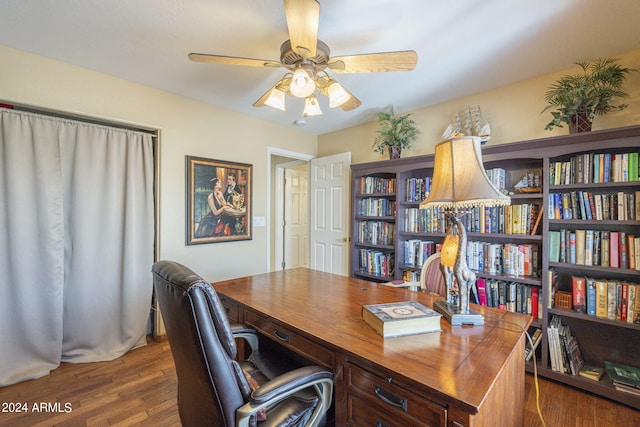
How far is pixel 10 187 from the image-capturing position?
1917 mm

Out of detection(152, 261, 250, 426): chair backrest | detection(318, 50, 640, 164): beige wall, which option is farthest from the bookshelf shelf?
detection(152, 261, 250, 426): chair backrest

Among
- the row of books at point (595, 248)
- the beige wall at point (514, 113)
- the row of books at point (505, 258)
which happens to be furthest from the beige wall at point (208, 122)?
the row of books at point (505, 258)

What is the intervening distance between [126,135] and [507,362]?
304cm

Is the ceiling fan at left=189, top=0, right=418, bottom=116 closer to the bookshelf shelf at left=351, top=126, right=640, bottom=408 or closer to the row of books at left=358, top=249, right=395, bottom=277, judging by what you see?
the bookshelf shelf at left=351, top=126, right=640, bottom=408

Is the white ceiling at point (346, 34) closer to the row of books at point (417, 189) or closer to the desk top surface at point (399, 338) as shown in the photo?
the row of books at point (417, 189)

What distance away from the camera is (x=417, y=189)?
9.09 ft

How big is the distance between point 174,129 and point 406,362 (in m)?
2.81

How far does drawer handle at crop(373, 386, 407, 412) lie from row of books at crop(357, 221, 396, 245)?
222cm

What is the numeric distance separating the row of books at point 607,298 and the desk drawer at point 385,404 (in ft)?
6.32

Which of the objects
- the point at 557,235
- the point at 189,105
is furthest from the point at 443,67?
the point at 189,105

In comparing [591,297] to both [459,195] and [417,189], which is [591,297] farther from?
[459,195]

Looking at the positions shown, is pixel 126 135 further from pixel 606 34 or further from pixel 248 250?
pixel 606 34

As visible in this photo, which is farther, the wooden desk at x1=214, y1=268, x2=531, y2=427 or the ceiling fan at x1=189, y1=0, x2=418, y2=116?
the ceiling fan at x1=189, y1=0, x2=418, y2=116

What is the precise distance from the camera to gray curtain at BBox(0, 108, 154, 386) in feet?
Result: 6.36
